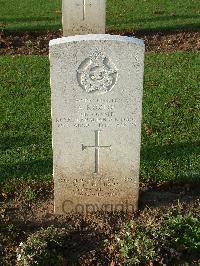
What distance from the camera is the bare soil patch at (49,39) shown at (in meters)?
11.1

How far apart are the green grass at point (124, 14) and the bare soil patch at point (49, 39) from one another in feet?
1.18

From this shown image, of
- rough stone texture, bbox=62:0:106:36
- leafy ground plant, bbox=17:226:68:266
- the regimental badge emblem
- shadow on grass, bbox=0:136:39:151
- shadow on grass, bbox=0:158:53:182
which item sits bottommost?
leafy ground plant, bbox=17:226:68:266

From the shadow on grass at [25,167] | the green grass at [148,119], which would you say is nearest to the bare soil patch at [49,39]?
the green grass at [148,119]

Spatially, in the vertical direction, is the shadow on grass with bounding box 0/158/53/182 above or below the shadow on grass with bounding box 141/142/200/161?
below

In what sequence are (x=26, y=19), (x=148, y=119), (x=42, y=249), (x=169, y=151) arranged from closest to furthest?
(x=42, y=249) → (x=169, y=151) → (x=148, y=119) → (x=26, y=19)

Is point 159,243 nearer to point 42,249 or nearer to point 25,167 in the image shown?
point 42,249

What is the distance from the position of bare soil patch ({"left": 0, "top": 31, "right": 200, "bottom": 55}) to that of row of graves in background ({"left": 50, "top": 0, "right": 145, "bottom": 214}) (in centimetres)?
585

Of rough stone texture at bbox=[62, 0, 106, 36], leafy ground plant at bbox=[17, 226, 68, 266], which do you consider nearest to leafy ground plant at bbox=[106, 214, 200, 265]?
leafy ground plant at bbox=[17, 226, 68, 266]

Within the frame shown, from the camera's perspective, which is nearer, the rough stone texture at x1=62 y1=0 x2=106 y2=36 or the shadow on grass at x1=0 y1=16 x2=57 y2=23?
the rough stone texture at x1=62 y1=0 x2=106 y2=36

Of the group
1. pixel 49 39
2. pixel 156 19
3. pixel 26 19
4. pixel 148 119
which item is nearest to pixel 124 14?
pixel 156 19

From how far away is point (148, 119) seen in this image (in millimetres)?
7926

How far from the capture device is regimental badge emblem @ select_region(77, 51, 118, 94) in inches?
195

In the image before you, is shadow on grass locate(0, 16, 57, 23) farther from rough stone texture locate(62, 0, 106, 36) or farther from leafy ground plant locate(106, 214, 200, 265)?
leafy ground plant locate(106, 214, 200, 265)

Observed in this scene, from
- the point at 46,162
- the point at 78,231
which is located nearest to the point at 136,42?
the point at 78,231
